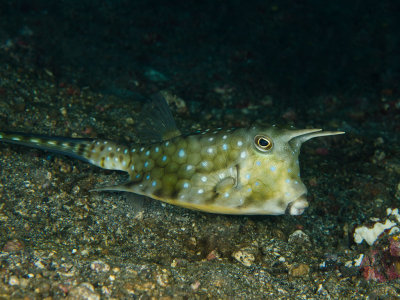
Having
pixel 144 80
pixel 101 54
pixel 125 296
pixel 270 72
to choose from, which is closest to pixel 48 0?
pixel 101 54

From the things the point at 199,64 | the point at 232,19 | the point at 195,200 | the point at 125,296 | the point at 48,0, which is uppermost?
the point at 48,0

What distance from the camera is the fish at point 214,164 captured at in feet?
10.1

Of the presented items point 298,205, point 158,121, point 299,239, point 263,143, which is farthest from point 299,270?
point 158,121

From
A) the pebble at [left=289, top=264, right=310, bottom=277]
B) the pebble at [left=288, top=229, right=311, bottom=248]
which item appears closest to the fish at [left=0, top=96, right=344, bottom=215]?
the pebble at [left=289, top=264, right=310, bottom=277]

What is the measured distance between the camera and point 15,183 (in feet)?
12.8

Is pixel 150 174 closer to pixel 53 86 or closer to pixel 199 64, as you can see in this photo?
pixel 53 86

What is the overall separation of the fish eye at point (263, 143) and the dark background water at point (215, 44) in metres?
4.32

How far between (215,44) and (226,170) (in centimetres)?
663

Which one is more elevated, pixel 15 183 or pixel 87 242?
pixel 15 183

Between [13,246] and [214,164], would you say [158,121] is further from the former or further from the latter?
[13,246]

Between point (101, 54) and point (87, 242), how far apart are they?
6063 millimetres

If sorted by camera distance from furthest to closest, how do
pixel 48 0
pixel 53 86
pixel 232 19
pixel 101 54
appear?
pixel 232 19
pixel 48 0
pixel 101 54
pixel 53 86

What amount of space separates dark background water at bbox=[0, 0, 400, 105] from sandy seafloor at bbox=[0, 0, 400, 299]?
5 centimetres

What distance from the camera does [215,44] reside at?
8984mm
